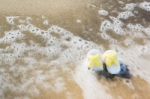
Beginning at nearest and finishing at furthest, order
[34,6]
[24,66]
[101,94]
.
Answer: [101,94] → [24,66] → [34,6]

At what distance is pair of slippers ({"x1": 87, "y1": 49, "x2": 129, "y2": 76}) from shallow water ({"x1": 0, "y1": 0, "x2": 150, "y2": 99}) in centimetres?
5

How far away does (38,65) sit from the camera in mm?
1927

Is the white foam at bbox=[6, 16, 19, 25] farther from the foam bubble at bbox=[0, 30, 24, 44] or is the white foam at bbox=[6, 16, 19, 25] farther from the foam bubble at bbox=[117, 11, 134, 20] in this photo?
the foam bubble at bbox=[117, 11, 134, 20]

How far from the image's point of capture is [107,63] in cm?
178

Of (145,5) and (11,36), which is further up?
(145,5)

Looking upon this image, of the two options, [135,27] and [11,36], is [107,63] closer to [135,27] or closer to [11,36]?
[135,27]

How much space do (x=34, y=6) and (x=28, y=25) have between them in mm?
170

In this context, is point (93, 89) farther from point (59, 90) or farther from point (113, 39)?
point (113, 39)

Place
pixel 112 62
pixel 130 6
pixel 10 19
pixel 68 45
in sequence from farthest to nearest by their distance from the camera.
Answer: pixel 130 6 → pixel 10 19 → pixel 68 45 → pixel 112 62

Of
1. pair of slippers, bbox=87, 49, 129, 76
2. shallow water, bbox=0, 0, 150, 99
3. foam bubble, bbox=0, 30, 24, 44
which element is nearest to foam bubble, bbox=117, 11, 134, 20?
shallow water, bbox=0, 0, 150, 99

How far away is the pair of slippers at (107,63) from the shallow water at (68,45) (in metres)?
0.05

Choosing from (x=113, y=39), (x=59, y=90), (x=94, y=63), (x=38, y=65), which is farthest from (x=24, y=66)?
(x=113, y=39)

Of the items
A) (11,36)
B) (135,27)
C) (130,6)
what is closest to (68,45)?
(11,36)

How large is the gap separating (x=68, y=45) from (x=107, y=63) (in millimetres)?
345
